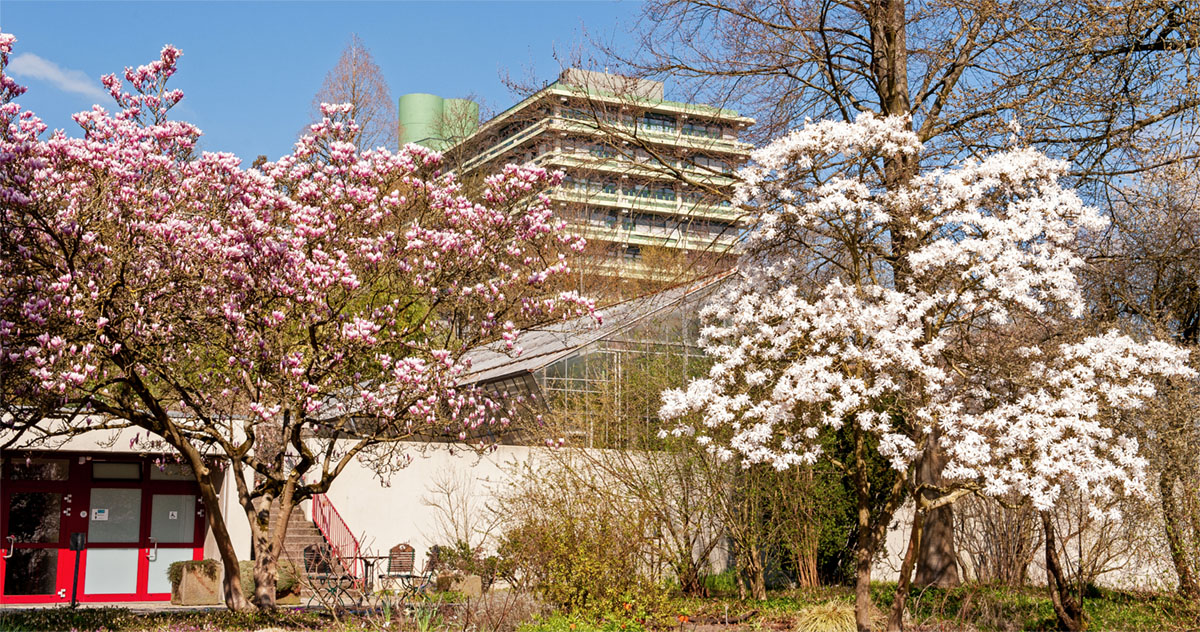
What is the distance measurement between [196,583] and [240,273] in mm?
10511

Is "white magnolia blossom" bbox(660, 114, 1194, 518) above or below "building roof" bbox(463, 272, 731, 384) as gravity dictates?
below

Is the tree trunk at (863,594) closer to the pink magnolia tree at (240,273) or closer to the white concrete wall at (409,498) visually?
the pink magnolia tree at (240,273)

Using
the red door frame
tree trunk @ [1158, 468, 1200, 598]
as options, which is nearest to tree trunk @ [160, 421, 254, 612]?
the red door frame

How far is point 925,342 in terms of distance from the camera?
10.2 m

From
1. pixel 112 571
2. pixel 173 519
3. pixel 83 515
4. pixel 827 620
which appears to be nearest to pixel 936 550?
pixel 827 620

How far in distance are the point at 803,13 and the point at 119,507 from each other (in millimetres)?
15099

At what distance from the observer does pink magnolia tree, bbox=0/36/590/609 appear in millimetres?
9133

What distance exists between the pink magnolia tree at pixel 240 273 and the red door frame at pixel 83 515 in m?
8.58

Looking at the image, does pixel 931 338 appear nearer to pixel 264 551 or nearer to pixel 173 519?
pixel 264 551

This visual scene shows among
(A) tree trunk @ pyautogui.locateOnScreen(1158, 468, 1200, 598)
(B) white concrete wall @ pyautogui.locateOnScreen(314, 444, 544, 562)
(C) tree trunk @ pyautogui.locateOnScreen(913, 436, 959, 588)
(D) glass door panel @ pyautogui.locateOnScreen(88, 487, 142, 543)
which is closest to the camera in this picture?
(A) tree trunk @ pyautogui.locateOnScreen(1158, 468, 1200, 598)

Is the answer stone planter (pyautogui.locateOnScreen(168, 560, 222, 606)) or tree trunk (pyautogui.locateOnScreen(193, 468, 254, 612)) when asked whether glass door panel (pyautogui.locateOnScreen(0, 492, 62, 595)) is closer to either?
stone planter (pyautogui.locateOnScreen(168, 560, 222, 606))

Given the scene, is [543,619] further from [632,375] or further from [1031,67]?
[1031,67]

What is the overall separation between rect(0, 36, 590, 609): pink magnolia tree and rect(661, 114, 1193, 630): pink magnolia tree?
2291 millimetres

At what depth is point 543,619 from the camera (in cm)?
1125
